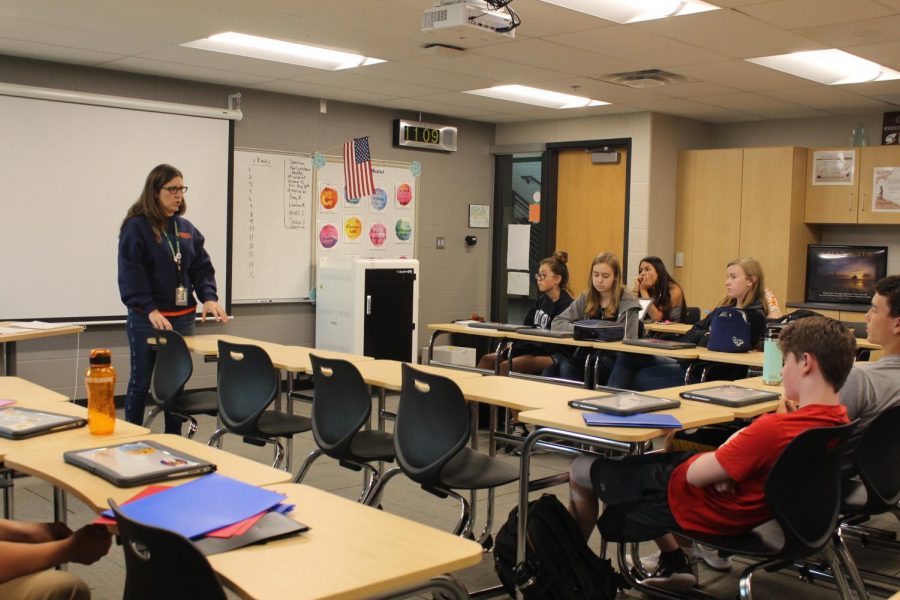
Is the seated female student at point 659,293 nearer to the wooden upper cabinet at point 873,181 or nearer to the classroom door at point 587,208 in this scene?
the classroom door at point 587,208

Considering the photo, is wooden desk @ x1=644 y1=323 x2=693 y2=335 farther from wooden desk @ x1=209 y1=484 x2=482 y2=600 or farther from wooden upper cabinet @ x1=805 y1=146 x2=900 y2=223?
wooden desk @ x1=209 y1=484 x2=482 y2=600

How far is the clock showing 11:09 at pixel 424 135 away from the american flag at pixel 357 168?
1.91 feet

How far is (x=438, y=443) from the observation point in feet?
10.6

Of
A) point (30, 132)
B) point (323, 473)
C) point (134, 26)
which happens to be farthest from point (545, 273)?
point (30, 132)

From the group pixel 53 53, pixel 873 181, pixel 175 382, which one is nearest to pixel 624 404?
pixel 175 382

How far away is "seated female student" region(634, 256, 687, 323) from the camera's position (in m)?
6.79

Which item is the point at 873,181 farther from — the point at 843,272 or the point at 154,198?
the point at 154,198

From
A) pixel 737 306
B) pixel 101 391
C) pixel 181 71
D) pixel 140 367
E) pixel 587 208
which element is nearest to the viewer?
pixel 101 391

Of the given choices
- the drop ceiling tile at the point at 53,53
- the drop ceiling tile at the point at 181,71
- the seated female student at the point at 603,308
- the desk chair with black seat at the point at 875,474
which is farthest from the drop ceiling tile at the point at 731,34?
the drop ceiling tile at the point at 53,53

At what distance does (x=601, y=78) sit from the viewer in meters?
6.71

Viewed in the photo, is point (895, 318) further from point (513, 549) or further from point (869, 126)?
point (869, 126)

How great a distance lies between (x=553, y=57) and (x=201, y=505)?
4.76 m

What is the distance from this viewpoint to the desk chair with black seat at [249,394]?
3986 mm

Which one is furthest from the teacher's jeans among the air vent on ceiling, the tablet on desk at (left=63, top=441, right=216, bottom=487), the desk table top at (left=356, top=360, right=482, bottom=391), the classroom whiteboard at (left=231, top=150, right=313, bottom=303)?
the air vent on ceiling
